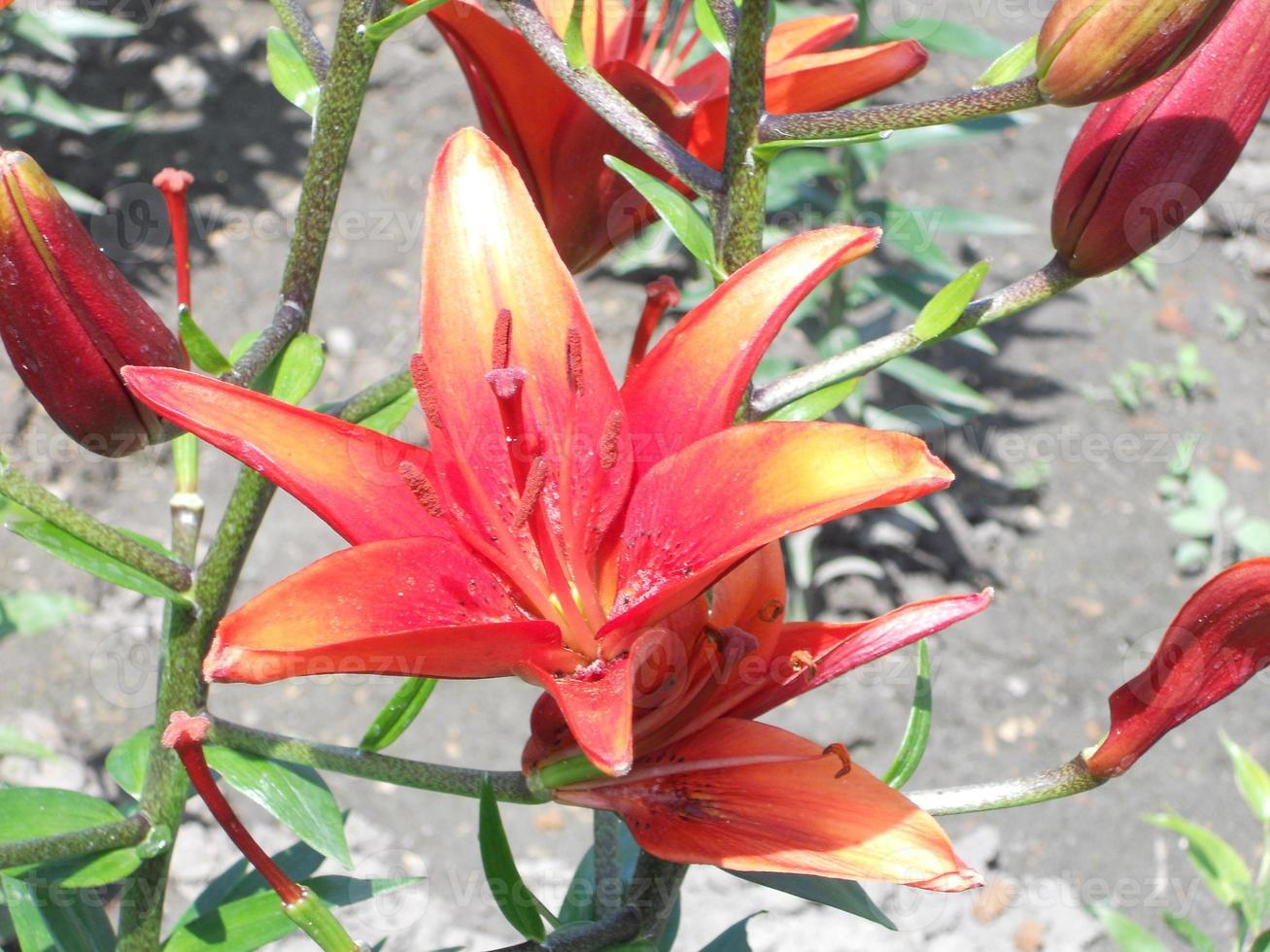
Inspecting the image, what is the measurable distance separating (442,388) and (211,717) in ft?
0.94

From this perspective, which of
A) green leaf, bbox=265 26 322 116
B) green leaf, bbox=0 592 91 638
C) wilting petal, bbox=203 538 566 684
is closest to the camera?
wilting petal, bbox=203 538 566 684

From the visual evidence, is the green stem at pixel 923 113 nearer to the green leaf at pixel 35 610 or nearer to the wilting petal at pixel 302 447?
the wilting petal at pixel 302 447

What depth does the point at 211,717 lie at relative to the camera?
0.93 metres

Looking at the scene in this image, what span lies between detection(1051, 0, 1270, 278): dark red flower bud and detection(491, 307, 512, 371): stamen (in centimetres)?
39

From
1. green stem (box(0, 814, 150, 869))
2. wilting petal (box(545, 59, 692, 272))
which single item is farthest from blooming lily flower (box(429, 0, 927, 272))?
green stem (box(0, 814, 150, 869))

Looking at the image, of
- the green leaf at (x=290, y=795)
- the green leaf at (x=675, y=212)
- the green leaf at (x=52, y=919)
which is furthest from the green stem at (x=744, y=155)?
the green leaf at (x=52, y=919)

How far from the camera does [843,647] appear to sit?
818 millimetres

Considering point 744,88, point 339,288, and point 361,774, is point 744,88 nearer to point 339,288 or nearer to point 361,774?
point 361,774

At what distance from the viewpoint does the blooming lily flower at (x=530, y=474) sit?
69 centimetres

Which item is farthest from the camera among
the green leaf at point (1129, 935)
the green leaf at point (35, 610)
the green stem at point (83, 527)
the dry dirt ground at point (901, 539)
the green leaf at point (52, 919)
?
the dry dirt ground at point (901, 539)

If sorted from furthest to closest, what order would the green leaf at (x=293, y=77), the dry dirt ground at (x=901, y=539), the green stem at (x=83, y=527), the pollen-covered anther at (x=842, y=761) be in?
the dry dirt ground at (x=901, y=539)
the green leaf at (x=293, y=77)
the green stem at (x=83, y=527)
the pollen-covered anther at (x=842, y=761)

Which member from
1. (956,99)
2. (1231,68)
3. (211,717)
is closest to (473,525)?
(211,717)

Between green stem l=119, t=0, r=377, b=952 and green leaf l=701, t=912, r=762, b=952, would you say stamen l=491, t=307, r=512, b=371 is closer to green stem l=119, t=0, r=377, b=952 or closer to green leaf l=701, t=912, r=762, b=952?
green stem l=119, t=0, r=377, b=952

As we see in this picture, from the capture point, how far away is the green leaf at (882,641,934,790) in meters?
0.92
